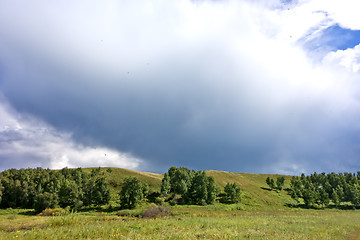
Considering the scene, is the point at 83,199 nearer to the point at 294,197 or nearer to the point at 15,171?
the point at 15,171

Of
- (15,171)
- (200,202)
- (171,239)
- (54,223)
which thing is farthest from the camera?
(15,171)

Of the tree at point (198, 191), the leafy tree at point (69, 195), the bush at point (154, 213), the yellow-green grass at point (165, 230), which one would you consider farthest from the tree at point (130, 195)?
the yellow-green grass at point (165, 230)

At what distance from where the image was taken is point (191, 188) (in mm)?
109062

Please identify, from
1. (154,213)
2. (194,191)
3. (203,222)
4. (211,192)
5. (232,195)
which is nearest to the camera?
(203,222)

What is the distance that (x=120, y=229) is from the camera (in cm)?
1609

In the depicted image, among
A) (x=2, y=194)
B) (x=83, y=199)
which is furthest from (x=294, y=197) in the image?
(x=2, y=194)

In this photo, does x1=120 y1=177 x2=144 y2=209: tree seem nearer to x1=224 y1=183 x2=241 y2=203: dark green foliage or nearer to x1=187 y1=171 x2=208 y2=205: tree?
x1=187 y1=171 x2=208 y2=205: tree

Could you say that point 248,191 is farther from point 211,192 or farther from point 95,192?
point 95,192

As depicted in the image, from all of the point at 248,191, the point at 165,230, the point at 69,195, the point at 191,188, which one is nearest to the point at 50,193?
the point at 69,195

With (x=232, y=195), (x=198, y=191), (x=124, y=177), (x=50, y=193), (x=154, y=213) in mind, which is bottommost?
(x=50, y=193)

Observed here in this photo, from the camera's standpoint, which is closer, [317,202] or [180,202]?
[180,202]

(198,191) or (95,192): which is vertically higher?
(198,191)

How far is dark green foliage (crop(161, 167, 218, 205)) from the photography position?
94750 millimetres

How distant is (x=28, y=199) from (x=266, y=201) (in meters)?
125
